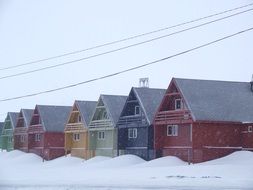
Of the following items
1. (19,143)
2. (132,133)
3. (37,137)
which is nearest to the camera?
(132,133)

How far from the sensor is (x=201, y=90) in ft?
141

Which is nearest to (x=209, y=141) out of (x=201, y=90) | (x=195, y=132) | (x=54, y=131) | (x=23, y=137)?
(x=195, y=132)

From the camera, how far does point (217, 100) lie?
4266 centimetres

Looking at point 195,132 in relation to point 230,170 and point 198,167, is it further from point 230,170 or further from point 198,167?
point 230,170

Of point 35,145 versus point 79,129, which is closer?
point 79,129

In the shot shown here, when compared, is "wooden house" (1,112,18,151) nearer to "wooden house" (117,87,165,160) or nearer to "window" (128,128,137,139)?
"wooden house" (117,87,165,160)

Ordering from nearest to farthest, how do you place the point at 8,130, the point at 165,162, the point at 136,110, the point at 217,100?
the point at 165,162 < the point at 217,100 < the point at 136,110 < the point at 8,130

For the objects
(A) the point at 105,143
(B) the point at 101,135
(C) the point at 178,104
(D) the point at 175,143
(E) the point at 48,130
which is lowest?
(A) the point at 105,143

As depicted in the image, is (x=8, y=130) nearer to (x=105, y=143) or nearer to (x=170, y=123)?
(x=105, y=143)

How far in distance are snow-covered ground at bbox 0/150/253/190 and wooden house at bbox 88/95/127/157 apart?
1.74 metres

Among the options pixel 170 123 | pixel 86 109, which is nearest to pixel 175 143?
pixel 170 123

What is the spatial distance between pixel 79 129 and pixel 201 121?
793 inches

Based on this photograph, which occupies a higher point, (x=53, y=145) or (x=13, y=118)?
(x=13, y=118)

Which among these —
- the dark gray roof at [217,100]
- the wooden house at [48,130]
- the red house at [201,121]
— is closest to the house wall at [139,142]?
the red house at [201,121]
